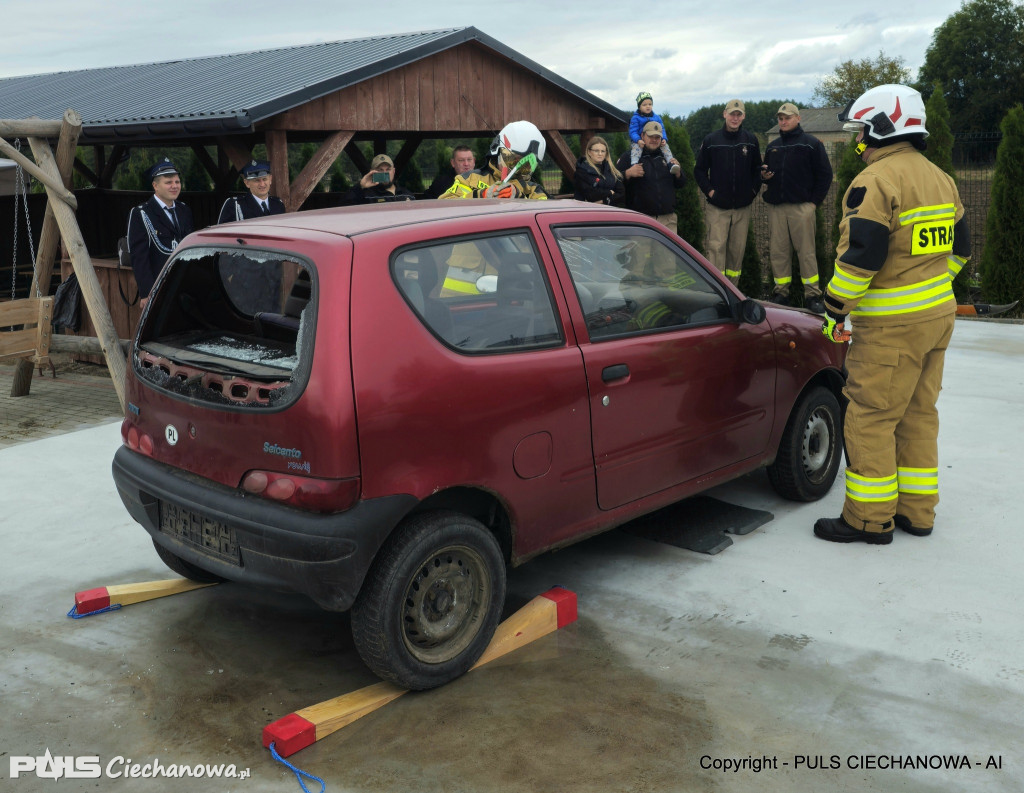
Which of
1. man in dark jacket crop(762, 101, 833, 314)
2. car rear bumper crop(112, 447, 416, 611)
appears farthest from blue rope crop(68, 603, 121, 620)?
man in dark jacket crop(762, 101, 833, 314)

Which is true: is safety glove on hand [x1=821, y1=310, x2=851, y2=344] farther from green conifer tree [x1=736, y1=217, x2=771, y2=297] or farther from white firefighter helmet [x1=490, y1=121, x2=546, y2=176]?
green conifer tree [x1=736, y1=217, x2=771, y2=297]

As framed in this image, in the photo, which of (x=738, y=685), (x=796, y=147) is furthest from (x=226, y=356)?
(x=796, y=147)

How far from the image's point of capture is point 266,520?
11.3ft

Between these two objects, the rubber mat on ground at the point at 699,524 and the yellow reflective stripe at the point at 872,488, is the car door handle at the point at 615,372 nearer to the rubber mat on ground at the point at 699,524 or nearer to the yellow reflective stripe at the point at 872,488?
the rubber mat on ground at the point at 699,524

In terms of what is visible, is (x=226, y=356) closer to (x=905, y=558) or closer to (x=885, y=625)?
(x=885, y=625)

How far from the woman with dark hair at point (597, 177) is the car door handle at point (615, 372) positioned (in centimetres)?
527

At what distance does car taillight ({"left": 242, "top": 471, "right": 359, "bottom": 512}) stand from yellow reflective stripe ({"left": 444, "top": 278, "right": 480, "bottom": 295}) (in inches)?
33.6

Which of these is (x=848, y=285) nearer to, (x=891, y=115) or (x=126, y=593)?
(x=891, y=115)

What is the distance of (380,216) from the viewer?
3928 mm

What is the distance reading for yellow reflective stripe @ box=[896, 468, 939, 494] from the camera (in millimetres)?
5082

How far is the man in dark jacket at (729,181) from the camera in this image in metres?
10.2

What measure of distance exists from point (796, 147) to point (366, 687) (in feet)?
26.2

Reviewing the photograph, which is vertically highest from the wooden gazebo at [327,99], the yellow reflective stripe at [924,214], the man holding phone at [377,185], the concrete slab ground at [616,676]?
the wooden gazebo at [327,99]

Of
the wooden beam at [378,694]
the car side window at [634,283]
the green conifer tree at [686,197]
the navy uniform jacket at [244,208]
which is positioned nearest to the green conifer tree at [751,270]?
the green conifer tree at [686,197]
